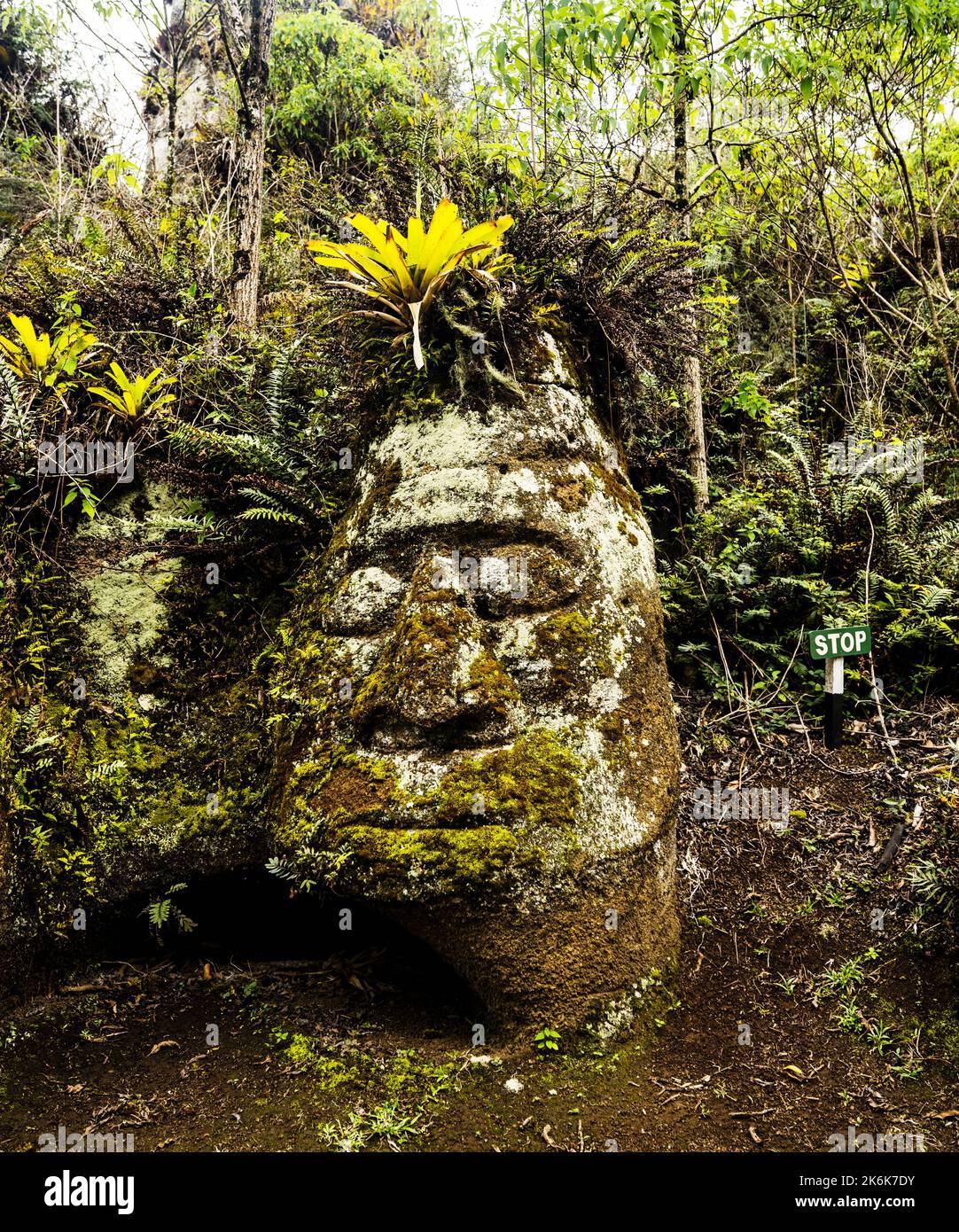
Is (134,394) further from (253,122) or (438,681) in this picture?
(253,122)

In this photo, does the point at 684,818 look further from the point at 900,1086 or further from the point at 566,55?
the point at 566,55

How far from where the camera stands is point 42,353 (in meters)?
4.53

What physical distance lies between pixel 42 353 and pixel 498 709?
3589 millimetres

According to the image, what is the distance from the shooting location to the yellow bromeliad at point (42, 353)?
4.49 metres

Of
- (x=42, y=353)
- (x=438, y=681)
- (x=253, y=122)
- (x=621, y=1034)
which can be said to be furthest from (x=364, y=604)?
(x=253, y=122)

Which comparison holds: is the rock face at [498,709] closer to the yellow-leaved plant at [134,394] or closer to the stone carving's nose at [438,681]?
A: the stone carving's nose at [438,681]

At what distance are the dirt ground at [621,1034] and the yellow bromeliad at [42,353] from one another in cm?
340

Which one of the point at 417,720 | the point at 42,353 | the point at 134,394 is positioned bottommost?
the point at 417,720

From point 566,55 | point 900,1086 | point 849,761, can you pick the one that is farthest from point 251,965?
point 566,55

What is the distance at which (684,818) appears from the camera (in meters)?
4.39

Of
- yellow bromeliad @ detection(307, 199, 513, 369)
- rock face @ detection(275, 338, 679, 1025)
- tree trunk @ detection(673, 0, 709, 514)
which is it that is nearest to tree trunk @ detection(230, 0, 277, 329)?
yellow bromeliad @ detection(307, 199, 513, 369)

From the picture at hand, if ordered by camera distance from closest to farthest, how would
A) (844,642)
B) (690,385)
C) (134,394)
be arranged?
(844,642) < (134,394) < (690,385)

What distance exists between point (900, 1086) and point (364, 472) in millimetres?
3899

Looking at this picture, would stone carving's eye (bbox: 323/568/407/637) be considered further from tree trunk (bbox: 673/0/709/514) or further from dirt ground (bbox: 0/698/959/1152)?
tree trunk (bbox: 673/0/709/514)
